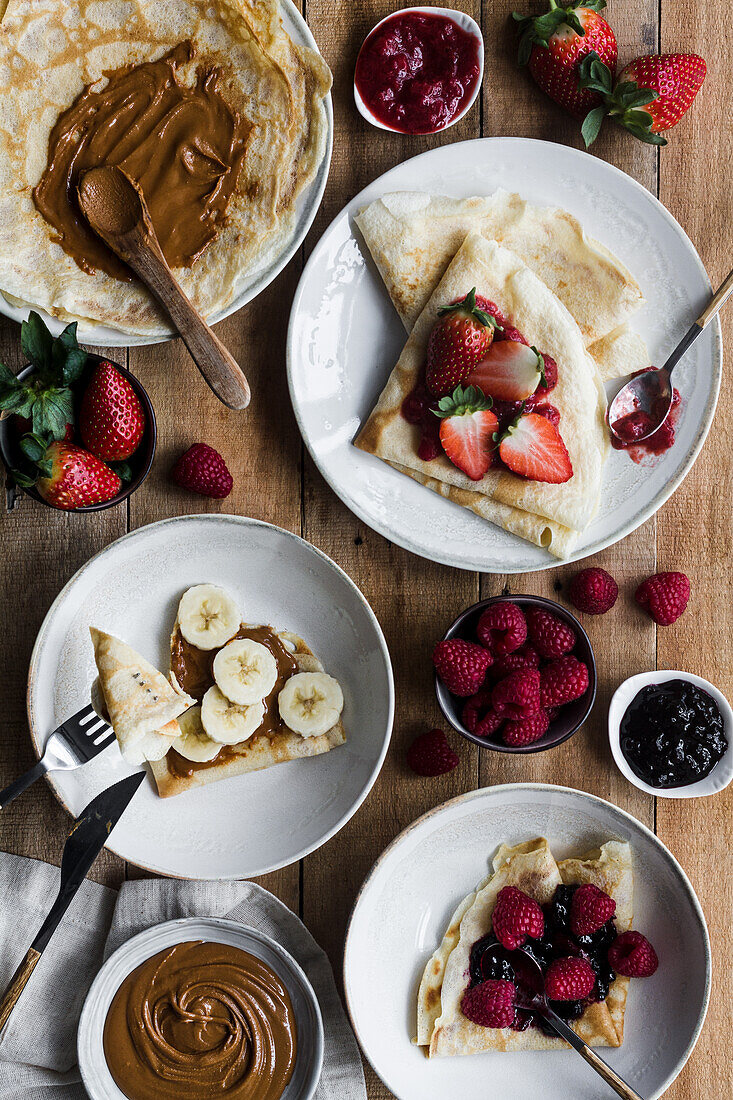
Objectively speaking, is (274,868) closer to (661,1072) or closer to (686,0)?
(661,1072)

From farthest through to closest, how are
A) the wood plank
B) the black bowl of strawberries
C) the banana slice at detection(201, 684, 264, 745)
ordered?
the wood plank → the banana slice at detection(201, 684, 264, 745) → the black bowl of strawberries

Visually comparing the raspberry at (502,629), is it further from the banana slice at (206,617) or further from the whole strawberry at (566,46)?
the whole strawberry at (566,46)

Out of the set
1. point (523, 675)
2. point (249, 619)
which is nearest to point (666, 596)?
point (523, 675)

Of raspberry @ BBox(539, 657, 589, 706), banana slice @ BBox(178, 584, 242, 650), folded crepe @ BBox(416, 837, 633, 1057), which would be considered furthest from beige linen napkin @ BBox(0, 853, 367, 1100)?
raspberry @ BBox(539, 657, 589, 706)

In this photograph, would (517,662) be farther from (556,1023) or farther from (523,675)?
(556,1023)

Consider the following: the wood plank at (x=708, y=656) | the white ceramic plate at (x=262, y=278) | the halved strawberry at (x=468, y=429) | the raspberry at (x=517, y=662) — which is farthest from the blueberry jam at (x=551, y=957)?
the white ceramic plate at (x=262, y=278)

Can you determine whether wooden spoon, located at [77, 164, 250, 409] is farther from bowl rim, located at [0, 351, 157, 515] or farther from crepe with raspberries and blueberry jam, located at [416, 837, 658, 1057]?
crepe with raspberries and blueberry jam, located at [416, 837, 658, 1057]
